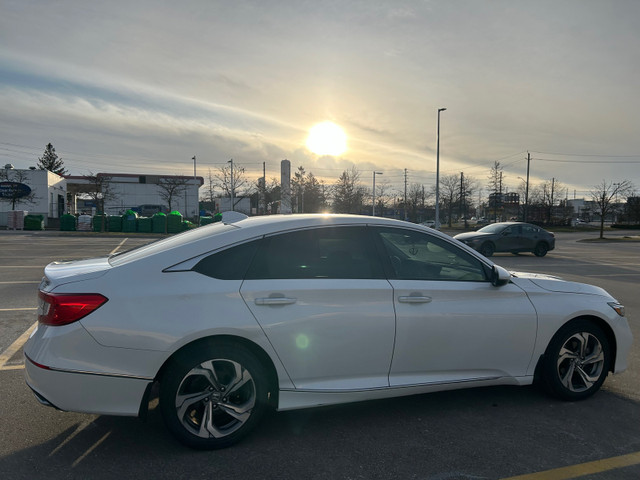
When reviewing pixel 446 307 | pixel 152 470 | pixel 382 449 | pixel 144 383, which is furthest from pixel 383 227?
pixel 152 470

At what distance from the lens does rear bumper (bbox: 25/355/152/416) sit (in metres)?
2.88

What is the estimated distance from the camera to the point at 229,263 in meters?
3.24

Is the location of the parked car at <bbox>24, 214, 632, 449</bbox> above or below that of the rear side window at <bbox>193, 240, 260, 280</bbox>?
below

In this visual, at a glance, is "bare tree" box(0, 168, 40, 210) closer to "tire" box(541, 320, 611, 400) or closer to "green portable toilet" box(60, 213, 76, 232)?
"green portable toilet" box(60, 213, 76, 232)

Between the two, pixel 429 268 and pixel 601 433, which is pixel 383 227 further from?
pixel 601 433

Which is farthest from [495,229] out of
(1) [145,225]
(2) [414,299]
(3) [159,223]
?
(1) [145,225]

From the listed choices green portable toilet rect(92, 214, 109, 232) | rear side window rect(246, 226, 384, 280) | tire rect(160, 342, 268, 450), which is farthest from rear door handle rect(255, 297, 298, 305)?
green portable toilet rect(92, 214, 109, 232)

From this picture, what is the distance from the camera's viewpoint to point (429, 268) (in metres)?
3.81

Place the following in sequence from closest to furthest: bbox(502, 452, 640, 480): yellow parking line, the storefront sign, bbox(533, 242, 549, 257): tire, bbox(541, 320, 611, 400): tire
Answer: bbox(502, 452, 640, 480): yellow parking line < bbox(541, 320, 611, 400): tire < bbox(533, 242, 549, 257): tire < the storefront sign

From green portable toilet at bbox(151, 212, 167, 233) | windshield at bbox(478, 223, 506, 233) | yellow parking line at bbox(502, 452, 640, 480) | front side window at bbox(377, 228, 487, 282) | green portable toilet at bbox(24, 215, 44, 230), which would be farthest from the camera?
green portable toilet at bbox(24, 215, 44, 230)

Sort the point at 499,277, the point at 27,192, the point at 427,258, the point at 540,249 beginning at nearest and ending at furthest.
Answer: the point at 499,277 < the point at 427,258 < the point at 540,249 < the point at 27,192

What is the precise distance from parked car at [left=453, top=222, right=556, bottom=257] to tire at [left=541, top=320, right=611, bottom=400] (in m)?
14.6

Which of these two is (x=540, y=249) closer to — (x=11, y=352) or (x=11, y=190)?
(x=11, y=352)

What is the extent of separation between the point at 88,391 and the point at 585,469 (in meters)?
3.17
